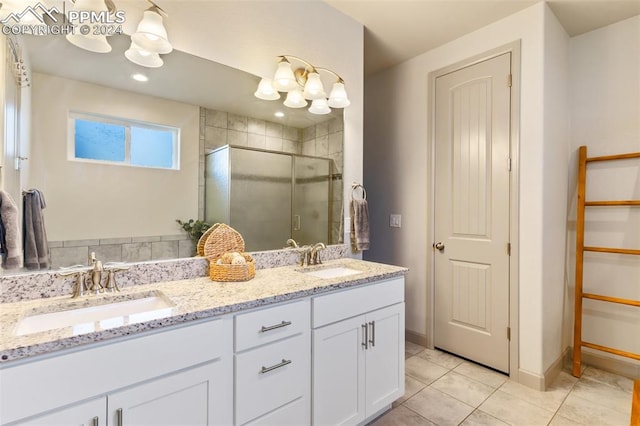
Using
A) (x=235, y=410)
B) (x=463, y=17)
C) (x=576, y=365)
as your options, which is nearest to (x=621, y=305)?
(x=576, y=365)

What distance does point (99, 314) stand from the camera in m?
1.19

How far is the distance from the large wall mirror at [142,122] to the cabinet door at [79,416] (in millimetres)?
635

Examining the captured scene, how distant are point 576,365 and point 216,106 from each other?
3005mm

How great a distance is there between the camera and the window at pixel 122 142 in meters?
1.30

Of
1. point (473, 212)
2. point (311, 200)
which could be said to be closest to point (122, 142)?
point (311, 200)

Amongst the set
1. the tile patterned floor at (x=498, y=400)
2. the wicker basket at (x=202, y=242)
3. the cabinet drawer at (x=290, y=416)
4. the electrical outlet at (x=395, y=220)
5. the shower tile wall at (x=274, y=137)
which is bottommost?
the tile patterned floor at (x=498, y=400)

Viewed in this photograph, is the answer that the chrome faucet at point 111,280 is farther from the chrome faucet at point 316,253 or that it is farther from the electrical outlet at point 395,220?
the electrical outlet at point 395,220

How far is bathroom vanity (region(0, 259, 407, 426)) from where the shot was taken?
857mm

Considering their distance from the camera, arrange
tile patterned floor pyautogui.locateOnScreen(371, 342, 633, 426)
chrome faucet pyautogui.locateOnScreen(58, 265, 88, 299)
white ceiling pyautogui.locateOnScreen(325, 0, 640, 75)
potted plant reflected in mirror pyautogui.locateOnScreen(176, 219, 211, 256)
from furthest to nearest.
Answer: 1. white ceiling pyautogui.locateOnScreen(325, 0, 640, 75)
2. tile patterned floor pyautogui.locateOnScreen(371, 342, 633, 426)
3. potted plant reflected in mirror pyautogui.locateOnScreen(176, 219, 211, 256)
4. chrome faucet pyautogui.locateOnScreen(58, 265, 88, 299)

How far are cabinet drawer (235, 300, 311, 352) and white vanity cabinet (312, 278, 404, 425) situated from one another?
8 centimetres

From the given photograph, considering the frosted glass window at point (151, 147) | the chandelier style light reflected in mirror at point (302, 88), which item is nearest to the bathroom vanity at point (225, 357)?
the frosted glass window at point (151, 147)

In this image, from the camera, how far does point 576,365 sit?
2.29 meters

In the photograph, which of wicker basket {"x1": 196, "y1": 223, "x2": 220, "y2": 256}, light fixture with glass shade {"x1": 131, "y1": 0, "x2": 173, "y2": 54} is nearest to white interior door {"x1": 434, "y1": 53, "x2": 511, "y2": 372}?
wicker basket {"x1": 196, "y1": 223, "x2": 220, "y2": 256}

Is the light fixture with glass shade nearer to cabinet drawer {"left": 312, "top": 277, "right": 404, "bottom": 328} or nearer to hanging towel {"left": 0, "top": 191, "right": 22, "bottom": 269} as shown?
hanging towel {"left": 0, "top": 191, "right": 22, "bottom": 269}
